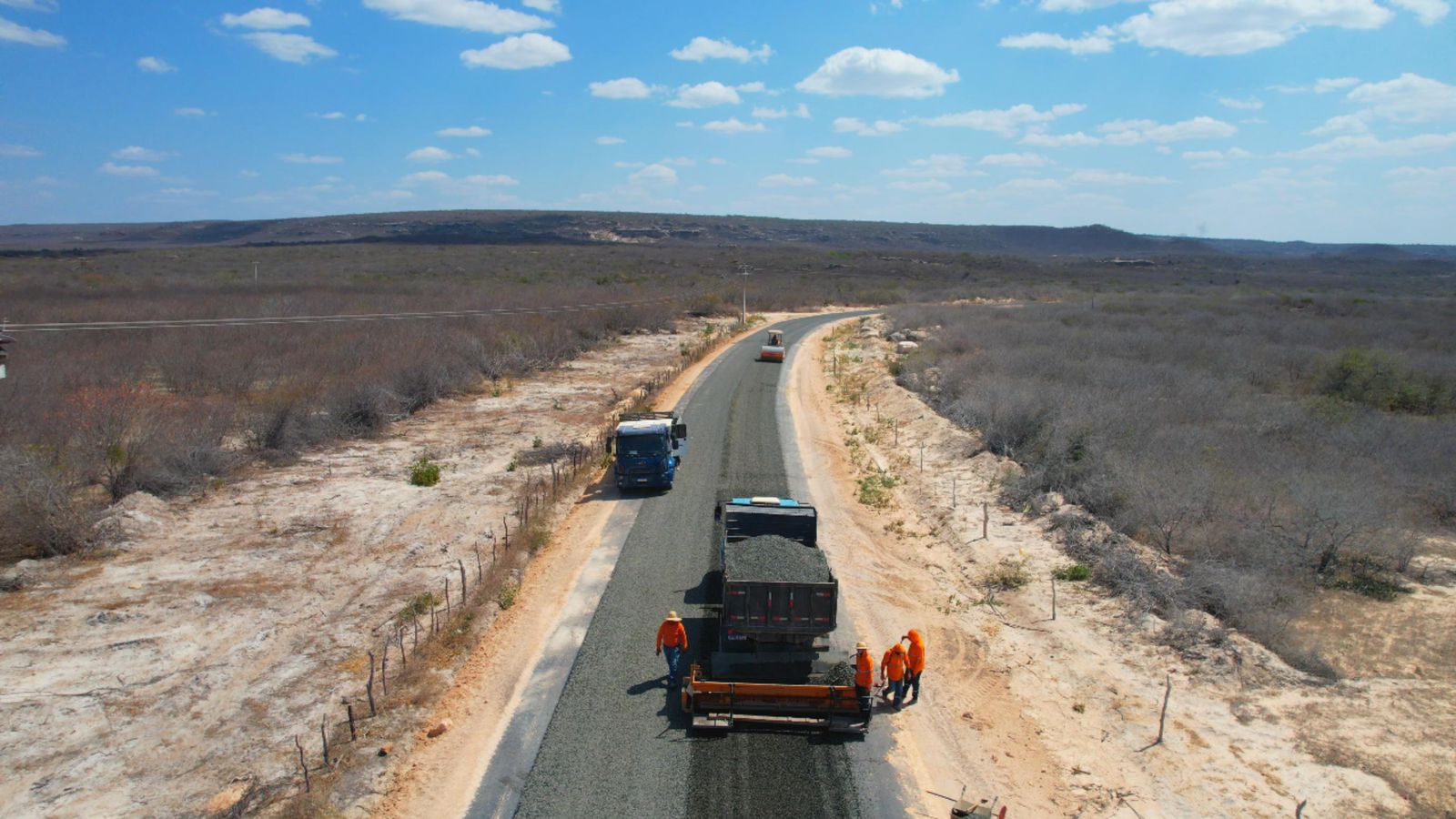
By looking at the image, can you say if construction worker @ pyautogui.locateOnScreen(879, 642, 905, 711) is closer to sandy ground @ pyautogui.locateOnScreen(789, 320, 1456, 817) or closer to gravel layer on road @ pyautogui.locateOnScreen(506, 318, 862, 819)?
sandy ground @ pyautogui.locateOnScreen(789, 320, 1456, 817)

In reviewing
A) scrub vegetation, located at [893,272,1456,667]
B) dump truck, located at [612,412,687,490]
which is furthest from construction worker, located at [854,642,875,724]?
dump truck, located at [612,412,687,490]

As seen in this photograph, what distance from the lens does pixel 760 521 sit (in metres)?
16.9

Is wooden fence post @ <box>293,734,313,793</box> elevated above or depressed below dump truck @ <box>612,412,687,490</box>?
below

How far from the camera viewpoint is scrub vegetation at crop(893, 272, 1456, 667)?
1761cm

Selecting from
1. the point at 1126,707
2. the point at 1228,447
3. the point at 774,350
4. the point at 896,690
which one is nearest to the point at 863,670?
the point at 896,690

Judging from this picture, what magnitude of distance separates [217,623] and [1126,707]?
57.0 feet

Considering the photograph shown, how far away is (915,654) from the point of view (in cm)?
1343

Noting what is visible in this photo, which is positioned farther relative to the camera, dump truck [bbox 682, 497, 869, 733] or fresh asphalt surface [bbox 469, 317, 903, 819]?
dump truck [bbox 682, 497, 869, 733]

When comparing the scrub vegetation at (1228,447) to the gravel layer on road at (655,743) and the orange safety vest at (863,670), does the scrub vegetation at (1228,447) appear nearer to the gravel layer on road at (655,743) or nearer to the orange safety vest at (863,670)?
the orange safety vest at (863,670)

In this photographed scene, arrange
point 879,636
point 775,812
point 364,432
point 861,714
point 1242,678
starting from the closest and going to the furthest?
point 775,812 < point 861,714 < point 1242,678 < point 879,636 < point 364,432

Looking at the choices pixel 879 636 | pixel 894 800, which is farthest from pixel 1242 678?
pixel 894 800

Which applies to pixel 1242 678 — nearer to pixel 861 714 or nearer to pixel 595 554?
pixel 861 714

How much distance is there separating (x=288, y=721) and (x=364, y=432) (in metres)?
21.0

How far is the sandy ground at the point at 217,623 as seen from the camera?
11.8m
